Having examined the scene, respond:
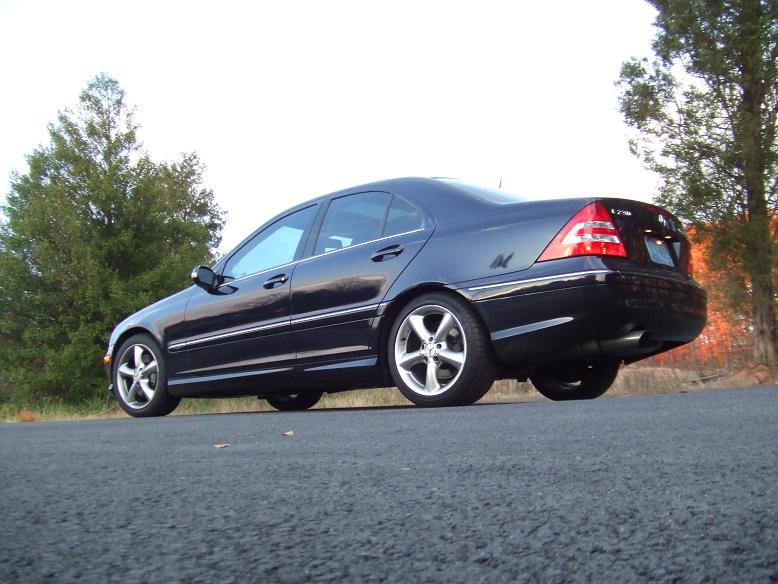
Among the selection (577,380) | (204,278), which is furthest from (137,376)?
(577,380)

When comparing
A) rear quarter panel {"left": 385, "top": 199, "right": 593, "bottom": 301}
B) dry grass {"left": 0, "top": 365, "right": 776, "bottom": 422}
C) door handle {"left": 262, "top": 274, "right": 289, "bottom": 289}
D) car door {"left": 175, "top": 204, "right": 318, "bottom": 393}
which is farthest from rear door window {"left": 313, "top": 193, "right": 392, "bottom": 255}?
dry grass {"left": 0, "top": 365, "right": 776, "bottom": 422}

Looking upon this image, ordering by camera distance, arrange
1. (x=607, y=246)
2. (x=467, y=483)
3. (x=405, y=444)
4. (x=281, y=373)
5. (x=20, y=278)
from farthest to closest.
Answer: (x=20, y=278) → (x=281, y=373) → (x=607, y=246) → (x=405, y=444) → (x=467, y=483)

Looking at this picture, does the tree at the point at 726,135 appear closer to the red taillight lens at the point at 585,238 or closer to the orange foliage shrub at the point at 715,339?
the orange foliage shrub at the point at 715,339

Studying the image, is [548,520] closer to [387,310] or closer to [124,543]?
[124,543]

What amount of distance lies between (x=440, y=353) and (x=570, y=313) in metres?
0.89

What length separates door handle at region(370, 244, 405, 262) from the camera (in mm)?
5346

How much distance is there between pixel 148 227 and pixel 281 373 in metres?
23.3

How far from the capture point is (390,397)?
12.5m

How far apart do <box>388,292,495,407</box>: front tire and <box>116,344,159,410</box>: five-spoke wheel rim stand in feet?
9.24

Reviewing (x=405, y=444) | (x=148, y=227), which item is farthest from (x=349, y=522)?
(x=148, y=227)

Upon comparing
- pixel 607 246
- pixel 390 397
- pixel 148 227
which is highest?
pixel 148 227

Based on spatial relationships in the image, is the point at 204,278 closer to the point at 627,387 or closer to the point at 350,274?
the point at 350,274

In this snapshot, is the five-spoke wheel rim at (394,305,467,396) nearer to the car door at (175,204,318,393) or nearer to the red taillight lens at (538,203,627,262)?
the red taillight lens at (538,203,627,262)

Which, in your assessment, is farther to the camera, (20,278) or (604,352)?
(20,278)
